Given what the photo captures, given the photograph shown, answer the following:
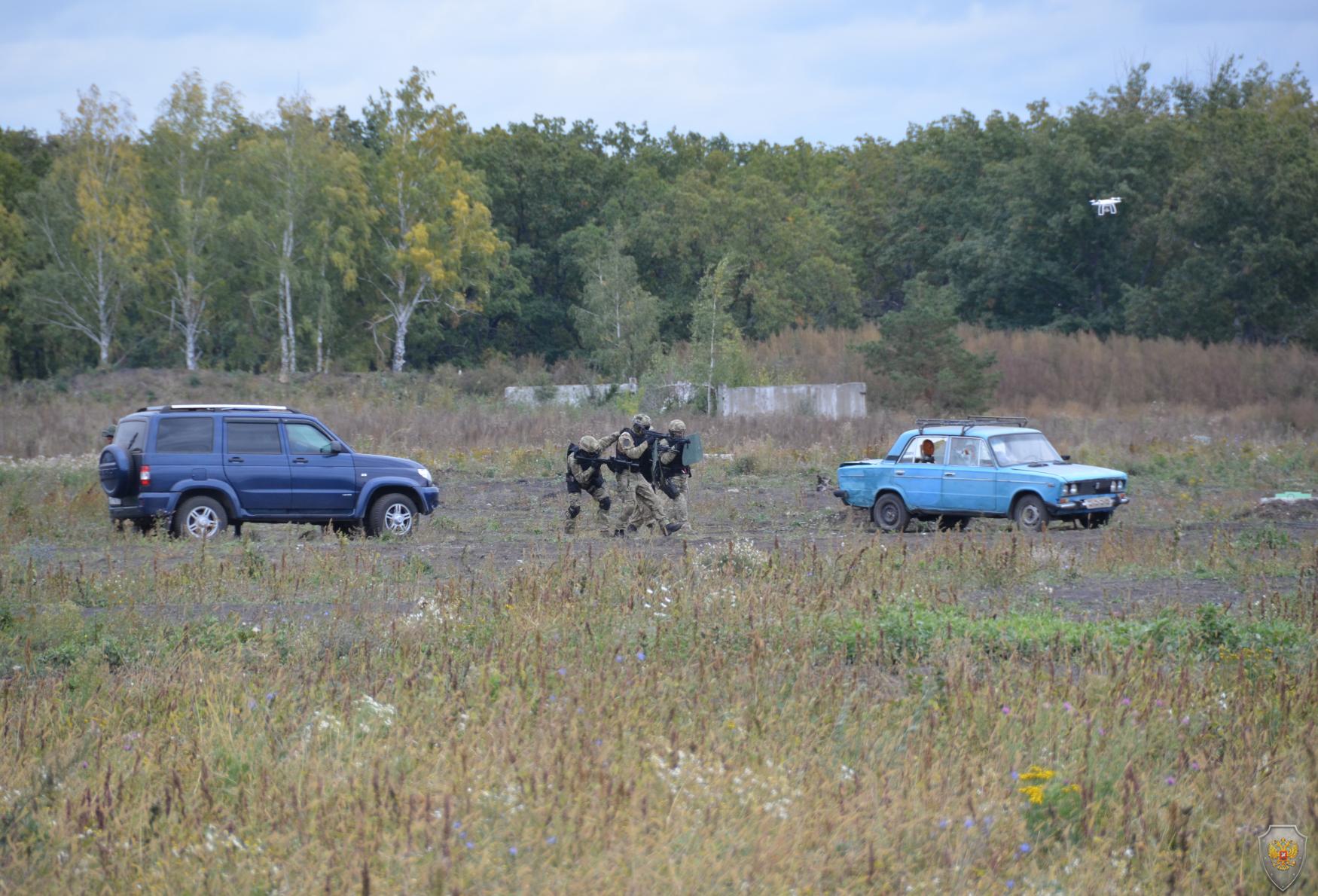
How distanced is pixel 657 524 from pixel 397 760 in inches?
464

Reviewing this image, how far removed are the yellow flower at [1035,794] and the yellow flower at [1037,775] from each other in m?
0.06

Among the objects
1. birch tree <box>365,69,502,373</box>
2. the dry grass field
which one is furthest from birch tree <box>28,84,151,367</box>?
the dry grass field

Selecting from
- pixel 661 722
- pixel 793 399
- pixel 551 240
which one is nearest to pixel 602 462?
pixel 661 722

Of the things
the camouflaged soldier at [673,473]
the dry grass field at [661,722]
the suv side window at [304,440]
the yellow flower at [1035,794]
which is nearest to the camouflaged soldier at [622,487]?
the camouflaged soldier at [673,473]

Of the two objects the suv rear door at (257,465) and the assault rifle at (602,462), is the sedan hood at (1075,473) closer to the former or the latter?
the assault rifle at (602,462)

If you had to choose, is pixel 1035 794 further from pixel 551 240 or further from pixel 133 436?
pixel 551 240

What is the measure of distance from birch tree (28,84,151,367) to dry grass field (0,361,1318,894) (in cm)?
4360

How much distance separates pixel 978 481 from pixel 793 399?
23731 millimetres

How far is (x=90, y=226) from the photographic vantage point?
50.7m

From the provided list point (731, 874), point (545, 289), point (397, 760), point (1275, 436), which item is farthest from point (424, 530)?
point (545, 289)

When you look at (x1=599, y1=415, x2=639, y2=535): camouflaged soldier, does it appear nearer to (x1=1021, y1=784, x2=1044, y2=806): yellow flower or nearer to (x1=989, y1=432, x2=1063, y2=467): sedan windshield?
(x1=989, y1=432, x2=1063, y2=467): sedan windshield

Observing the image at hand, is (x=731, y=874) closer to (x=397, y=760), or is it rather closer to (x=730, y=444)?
(x=397, y=760)

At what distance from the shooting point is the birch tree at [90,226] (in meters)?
51.3

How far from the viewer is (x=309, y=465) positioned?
1714cm
